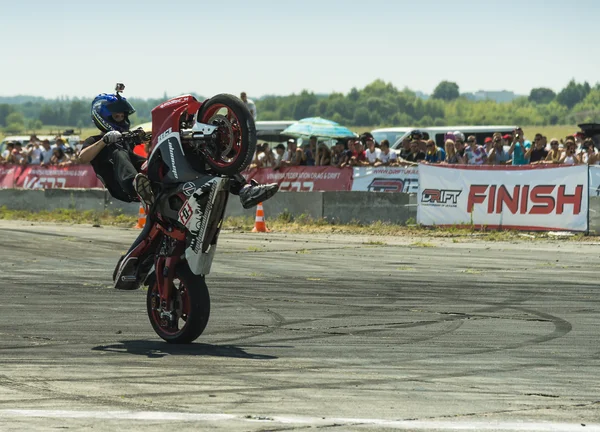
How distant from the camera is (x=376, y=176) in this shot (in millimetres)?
24578

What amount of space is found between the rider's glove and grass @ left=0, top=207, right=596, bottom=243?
9677mm

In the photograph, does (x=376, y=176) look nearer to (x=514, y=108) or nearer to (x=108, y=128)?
(x=108, y=128)

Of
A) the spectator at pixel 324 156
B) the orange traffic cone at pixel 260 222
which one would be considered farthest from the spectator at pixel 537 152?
the orange traffic cone at pixel 260 222

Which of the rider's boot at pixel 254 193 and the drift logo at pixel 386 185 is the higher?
the rider's boot at pixel 254 193

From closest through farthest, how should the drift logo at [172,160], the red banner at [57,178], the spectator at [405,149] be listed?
the drift logo at [172,160] < the spectator at [405,149] < the red banner at [57,178]

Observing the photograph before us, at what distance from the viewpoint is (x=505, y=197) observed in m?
22.2

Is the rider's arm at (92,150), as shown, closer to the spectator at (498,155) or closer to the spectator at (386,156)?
the spectator at (498,155)

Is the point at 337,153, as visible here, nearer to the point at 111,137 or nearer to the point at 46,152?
the point at 46,152

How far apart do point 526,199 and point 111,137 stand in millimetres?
13949

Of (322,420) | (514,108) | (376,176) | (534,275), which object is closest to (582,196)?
(376,176)

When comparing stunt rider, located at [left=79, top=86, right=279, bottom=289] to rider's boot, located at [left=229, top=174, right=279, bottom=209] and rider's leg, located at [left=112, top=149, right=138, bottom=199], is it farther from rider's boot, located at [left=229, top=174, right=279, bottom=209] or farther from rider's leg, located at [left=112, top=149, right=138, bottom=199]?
rider's boot, located at [left=229, top=174, right=279, bottom=209]

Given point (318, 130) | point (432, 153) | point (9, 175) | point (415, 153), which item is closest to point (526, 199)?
point (432, 153)

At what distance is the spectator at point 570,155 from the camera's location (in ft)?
73.5

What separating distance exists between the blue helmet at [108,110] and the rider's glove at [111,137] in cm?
29
